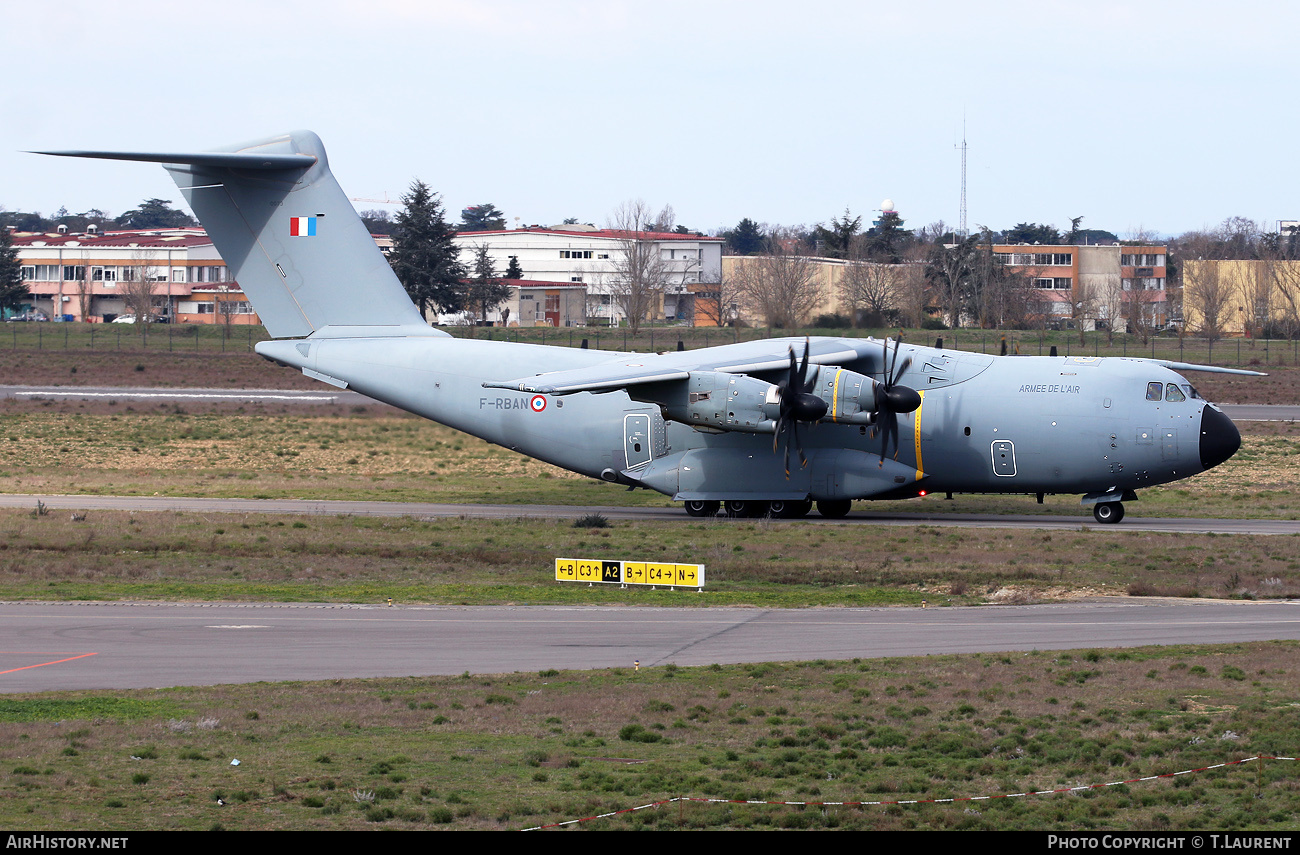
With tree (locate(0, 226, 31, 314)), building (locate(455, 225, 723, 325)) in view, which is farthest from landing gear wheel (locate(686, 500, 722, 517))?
tree (locate(0, 226, 31, 314))

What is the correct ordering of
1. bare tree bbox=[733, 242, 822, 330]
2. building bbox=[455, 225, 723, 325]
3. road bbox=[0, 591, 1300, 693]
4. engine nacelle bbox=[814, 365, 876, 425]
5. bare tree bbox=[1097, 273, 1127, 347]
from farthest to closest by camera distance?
building bbox=[455, 225, 723, 325], bare tree bbox=[1097, 273, 1127, 347], bare tree bbox=[733, 242, 822, 330], engine nacelle bbox=[814, 365, 876, 425], road bbox=[0, 591, 1300, 693]

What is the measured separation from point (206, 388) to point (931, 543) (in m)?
49.3

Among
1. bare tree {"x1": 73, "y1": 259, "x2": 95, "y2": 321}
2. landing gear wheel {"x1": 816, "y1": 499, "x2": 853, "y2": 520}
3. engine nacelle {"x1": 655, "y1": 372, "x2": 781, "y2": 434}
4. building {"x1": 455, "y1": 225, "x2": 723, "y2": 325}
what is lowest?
landing gear wheel {"x1": 816, "y1": 499, "x2": 853, "y2": 520}

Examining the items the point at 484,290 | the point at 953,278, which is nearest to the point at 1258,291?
the point at 953,278

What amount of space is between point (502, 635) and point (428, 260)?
7437cm

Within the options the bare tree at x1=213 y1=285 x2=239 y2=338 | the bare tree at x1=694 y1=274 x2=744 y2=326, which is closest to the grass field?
the bare tree at x1=694 y1=274 x2=744 y2=326

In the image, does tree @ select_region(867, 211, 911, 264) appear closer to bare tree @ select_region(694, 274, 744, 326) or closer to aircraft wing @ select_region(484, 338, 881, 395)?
bare tree @ select_region(694, 274, 744, 326)

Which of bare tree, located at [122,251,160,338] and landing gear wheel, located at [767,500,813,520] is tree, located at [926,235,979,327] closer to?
bare tree, located at [122,251,160,338]

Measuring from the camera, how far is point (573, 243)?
126 m

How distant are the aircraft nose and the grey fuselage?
1.3 inches

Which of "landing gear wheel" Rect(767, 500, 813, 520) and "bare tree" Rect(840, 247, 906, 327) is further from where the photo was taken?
"bare tree" Rect(840, 247, 906, 327)

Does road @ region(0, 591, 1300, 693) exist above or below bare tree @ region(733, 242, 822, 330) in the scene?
below

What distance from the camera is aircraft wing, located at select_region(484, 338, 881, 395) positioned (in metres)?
29.5

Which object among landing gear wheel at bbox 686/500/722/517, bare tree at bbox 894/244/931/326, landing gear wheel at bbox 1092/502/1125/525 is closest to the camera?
landing gear wheel at bbox 1092/502/1125/525
